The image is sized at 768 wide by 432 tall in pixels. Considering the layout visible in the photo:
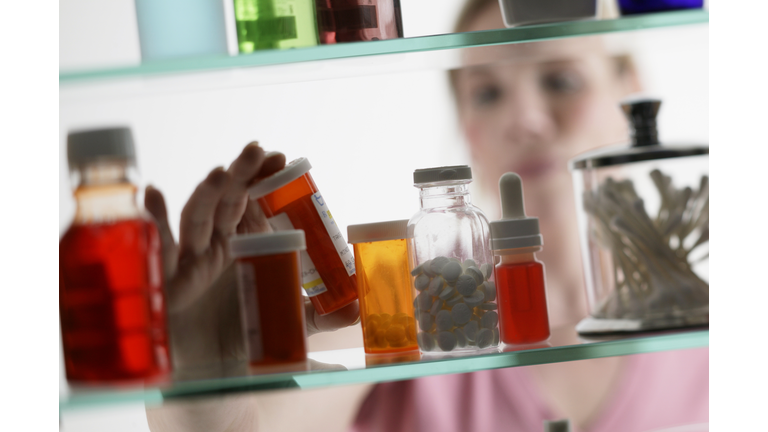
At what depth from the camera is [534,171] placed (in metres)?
1.42

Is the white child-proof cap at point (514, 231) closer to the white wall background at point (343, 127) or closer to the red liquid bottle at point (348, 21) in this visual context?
the red liquid bottle at point (348, 21)

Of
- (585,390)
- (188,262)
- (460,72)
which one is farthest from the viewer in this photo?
(585,390)

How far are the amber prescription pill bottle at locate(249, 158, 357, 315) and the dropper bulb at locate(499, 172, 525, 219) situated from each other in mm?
165

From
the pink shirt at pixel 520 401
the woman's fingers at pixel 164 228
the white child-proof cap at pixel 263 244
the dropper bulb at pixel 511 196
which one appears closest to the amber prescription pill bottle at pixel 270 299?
the white child-proof cap at pixel 263 244

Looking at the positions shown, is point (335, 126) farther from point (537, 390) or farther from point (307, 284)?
point (537, 390)

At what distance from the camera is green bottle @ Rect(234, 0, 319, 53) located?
47cm

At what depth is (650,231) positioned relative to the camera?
488mm

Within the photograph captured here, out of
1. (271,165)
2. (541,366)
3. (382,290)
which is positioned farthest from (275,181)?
(541,366)

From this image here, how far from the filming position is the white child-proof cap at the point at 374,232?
50 centimetres

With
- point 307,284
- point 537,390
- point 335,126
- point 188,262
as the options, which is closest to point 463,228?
point 307,284

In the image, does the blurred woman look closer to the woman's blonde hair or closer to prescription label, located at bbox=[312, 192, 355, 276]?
the woman's blonde hair

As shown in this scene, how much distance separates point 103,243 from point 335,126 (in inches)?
21.4

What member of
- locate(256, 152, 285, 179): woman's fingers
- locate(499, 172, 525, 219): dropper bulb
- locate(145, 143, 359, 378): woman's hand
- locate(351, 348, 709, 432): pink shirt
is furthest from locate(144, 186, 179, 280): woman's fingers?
locate(351, 348, 709, 432): pink shirt

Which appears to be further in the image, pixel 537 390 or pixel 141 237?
pixel 537 390
